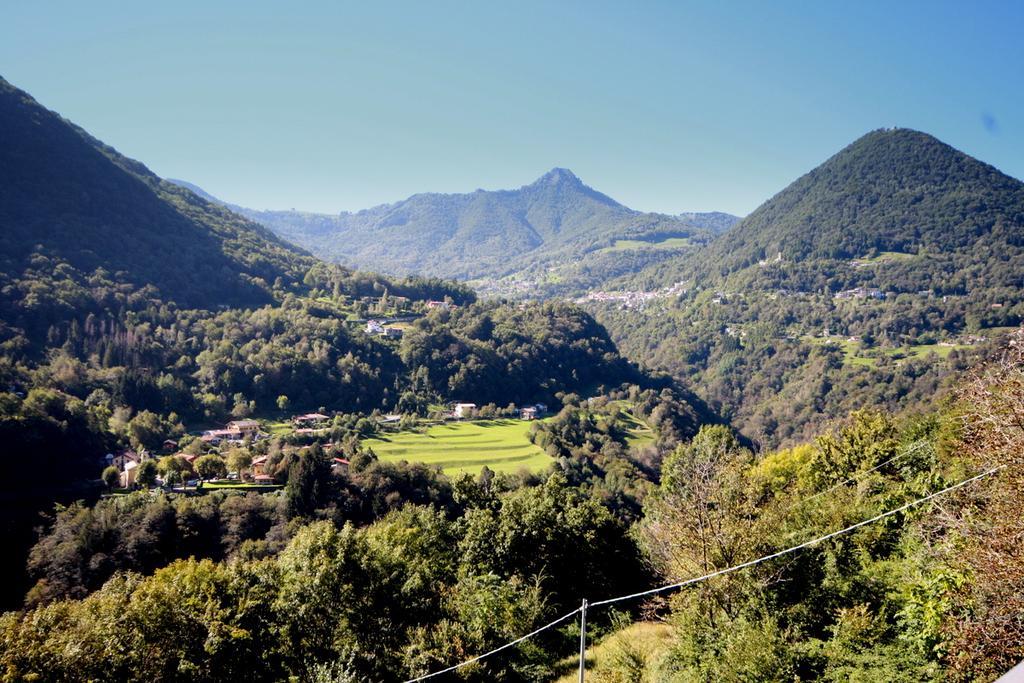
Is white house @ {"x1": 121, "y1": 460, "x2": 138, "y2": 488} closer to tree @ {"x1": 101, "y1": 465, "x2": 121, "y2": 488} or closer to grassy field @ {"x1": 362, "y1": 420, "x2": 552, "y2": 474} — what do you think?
tree @ {"x1": 101, "y1": 465, "x2": 121, "y2": 488}

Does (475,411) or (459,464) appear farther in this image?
(475,411)

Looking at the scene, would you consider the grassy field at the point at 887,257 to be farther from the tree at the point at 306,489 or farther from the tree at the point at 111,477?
the tree at the point at 111,477

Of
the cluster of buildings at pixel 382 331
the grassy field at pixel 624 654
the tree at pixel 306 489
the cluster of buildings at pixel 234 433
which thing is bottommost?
the cluster of buildings at pixel 234 433

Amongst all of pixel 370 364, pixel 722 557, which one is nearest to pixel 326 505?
pixel 722 557

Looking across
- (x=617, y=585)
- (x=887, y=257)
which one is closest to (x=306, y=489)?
→ (x=617, y=585)

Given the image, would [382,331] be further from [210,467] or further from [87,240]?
[210,467]

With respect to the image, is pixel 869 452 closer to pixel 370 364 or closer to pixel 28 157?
pixel 370 364

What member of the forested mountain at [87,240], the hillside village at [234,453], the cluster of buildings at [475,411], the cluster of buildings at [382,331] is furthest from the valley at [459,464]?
the cluster of buildings at [475,411]

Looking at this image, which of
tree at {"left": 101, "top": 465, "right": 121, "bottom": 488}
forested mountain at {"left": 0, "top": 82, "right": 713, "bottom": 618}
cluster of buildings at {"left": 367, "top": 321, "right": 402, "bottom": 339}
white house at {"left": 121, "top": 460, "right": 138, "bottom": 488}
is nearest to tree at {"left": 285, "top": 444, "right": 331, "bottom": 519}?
forested mountain at {"left": 0, "top": 82, "right": 713, "bottom": 618}
